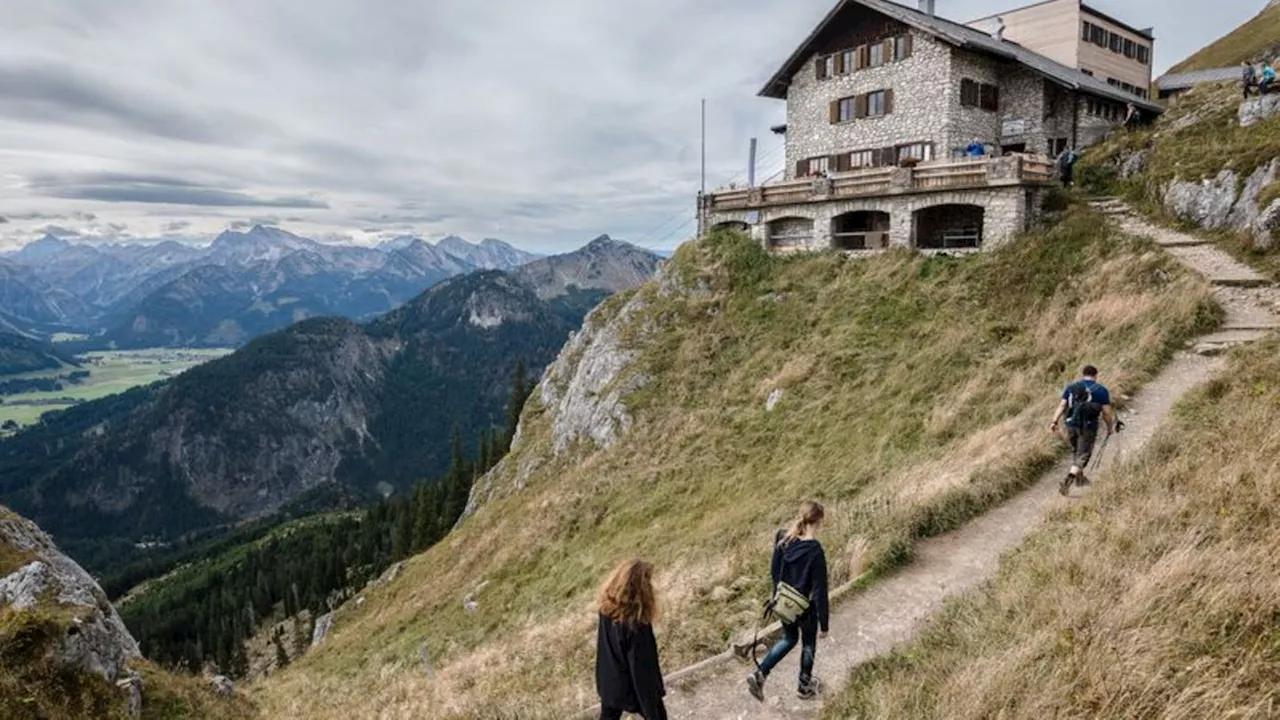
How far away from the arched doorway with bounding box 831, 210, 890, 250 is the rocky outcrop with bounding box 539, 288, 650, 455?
35.2 ft

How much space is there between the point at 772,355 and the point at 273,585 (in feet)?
420

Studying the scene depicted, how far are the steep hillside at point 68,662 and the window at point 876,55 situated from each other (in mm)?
39172

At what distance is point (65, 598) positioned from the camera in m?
16.1

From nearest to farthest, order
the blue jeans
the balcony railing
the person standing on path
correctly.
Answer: the person standing on path
the blue jeans
the balcony railing

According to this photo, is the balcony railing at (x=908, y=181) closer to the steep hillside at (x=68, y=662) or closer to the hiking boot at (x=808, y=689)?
the hiking boot at (x=808, y=689)

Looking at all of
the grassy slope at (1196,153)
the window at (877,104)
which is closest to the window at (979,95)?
the window at (877,104)

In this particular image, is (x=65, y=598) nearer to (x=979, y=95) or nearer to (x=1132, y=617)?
(x=1132, y=617)

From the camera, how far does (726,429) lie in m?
24.9

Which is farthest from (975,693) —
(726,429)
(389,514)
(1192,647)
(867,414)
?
(389,514)

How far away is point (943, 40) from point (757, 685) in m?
35.2

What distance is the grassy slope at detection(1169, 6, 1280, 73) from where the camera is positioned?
74312 mm

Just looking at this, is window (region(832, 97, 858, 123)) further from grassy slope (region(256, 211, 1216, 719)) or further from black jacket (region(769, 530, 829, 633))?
black jacket (region(769, 530, 829, 633))

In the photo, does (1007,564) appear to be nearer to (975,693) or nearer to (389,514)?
(975,693)

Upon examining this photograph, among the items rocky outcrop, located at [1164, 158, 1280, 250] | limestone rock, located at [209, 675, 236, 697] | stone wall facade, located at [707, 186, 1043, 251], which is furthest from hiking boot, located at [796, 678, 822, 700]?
rocky outcrop, located at [1164, 158, 1280, 250]
